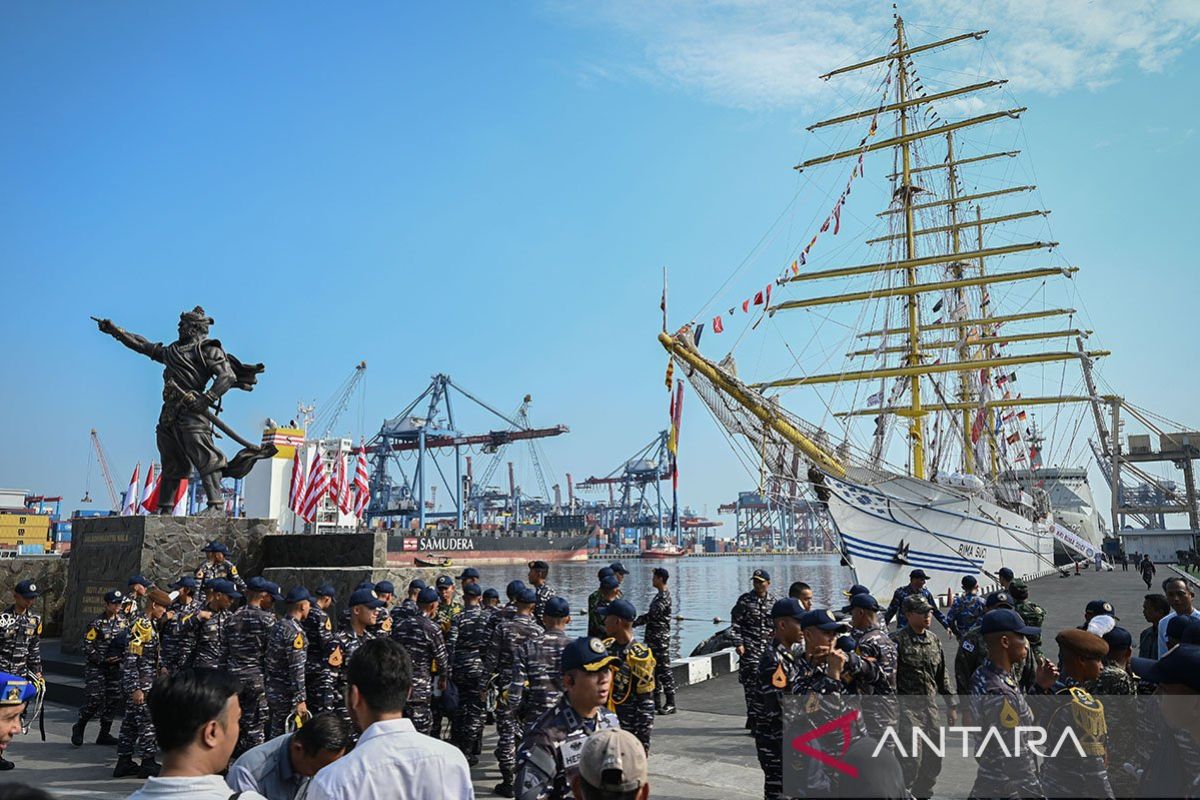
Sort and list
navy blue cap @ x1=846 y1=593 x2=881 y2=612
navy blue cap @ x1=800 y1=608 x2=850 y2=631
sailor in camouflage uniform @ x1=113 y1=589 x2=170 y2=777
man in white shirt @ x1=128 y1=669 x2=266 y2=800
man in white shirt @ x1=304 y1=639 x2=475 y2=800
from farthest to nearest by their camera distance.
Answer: sailor in camouflage uniform @ x1=113 y1=589 x2=170 y2=777 < navy blue cap @ x1=846 y1=593 x2=881 y2=612 < navy blue cap @ x1=800 y1=608 x2=850 y2=631 < man in white shirt @ x1=304 y1=639 x2=475 y2=800 < man in white shirt @ x1=128 y1=669 x2=266 y2=800

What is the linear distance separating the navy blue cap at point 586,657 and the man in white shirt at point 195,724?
1293 mm

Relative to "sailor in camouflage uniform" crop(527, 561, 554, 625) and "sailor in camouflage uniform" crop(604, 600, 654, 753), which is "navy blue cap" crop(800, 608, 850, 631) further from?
"sailor in camouflage uniform" crop(527, 561, 554, 625)

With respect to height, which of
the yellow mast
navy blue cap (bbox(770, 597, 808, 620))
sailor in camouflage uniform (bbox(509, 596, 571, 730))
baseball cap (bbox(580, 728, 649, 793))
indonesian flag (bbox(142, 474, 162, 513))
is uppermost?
the yellow mast

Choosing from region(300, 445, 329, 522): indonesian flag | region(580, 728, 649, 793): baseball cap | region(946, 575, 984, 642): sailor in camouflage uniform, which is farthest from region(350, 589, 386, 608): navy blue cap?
region(300, 445, 329, 522): indonesian flag

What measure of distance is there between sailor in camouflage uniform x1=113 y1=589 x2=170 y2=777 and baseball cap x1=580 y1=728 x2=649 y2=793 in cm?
560

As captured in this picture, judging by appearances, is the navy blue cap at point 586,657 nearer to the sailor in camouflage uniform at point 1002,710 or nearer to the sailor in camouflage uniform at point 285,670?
the sailor in camouflage uniform at point 1002,710

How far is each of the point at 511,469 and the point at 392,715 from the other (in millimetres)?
136419

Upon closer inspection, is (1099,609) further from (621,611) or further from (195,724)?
(195,724)

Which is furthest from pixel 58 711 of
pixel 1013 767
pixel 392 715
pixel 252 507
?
pixel 252 507

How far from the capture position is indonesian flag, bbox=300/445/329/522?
66.7 ft

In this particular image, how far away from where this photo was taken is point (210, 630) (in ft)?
21.3

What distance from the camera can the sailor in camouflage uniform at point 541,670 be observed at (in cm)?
529

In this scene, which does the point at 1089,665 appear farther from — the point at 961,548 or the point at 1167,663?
the point at 961,548

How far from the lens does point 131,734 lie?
669 centimetres
